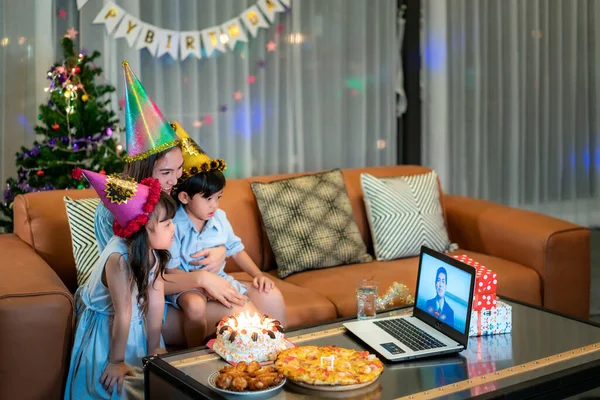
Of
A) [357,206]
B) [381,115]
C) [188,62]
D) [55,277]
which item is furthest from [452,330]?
[381,115]

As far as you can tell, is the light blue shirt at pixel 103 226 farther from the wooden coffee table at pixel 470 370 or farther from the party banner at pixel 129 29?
the party banner at pixel 129 29

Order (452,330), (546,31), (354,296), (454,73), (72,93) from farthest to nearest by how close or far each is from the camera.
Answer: (546,31)
(454,73)
(72,93)
(354,296)
(452,330)

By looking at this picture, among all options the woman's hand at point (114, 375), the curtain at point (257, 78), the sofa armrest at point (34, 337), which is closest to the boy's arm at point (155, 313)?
the woman's hand at point (114, 375)

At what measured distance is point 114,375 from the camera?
2.39 metres

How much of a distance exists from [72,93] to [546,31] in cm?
349

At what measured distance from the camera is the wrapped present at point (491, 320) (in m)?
2.32

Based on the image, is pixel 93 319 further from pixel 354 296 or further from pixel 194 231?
pixel 354 296

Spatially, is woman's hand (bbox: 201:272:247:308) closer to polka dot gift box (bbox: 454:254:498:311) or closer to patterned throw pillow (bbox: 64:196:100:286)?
patterned throw pillow (bbox: 64:196:100:286)

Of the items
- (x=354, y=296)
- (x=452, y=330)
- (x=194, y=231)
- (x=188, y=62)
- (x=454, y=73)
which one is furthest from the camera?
(x=454, y=73)

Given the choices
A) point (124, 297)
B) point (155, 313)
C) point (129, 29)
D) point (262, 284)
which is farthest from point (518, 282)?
point (129, 29)

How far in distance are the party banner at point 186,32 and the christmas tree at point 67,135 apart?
42cm

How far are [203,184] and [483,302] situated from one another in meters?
1.01

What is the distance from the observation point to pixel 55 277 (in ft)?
8.50

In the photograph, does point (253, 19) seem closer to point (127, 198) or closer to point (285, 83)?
point (285, 83)
